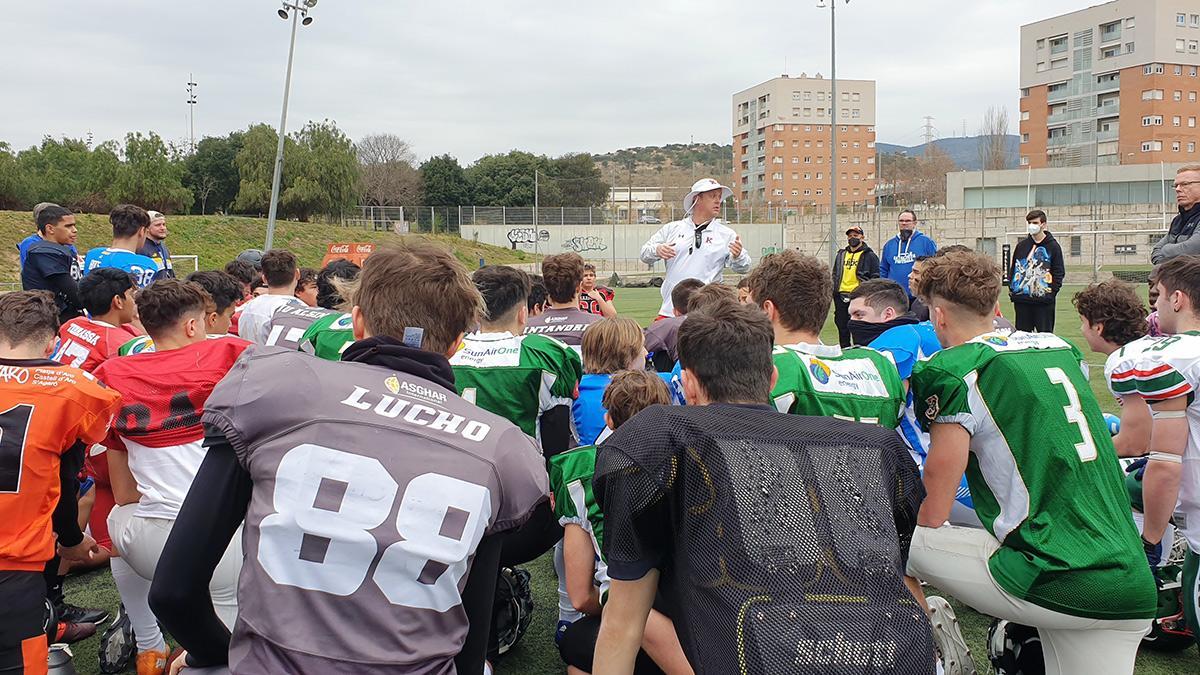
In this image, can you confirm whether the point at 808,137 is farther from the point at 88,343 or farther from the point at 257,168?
the point at 88,343

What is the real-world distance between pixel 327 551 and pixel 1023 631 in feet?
9.47

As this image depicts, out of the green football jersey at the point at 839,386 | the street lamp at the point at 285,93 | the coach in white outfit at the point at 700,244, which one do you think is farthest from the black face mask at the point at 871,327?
the street lamp at the point at 285,93

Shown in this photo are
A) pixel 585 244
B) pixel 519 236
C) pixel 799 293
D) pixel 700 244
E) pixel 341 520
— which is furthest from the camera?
pixel 519 236

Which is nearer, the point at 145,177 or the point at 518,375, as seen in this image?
the point at 518,375

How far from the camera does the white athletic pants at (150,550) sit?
3.43 metres

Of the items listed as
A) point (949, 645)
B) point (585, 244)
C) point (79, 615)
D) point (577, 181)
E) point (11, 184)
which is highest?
point (577, 181)

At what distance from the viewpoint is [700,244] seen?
324 inches

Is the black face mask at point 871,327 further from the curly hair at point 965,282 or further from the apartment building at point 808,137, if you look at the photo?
the apartment building at point 808,137

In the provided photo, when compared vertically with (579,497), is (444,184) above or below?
above

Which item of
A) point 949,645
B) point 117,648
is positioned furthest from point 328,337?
point 949,645

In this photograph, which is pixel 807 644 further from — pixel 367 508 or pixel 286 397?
pixel 286 397

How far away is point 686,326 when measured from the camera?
2.49 m

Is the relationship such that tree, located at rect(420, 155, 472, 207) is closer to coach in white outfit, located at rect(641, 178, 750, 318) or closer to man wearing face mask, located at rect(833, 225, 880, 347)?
man wearing face mask, located at rect(833, 225, 880, 347)

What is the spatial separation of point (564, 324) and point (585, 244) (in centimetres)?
5156
